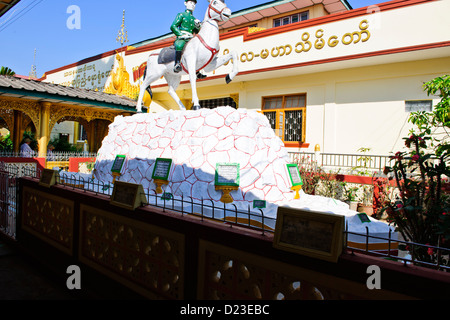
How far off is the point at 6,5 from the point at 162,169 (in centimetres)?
418

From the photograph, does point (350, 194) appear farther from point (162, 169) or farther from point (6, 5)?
point (6, 5)

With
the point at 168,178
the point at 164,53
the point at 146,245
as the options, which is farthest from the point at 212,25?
the point at 146,245

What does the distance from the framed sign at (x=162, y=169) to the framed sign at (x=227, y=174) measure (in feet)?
3.02

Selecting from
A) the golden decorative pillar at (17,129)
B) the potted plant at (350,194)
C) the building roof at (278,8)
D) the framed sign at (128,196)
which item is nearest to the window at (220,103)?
the building roof at (278,8)

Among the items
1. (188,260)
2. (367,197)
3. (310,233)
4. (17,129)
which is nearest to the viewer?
(310,233)

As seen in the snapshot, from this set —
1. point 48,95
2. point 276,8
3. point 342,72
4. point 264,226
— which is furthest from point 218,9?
point 276,8

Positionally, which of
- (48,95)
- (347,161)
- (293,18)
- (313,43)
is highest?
(293,18)

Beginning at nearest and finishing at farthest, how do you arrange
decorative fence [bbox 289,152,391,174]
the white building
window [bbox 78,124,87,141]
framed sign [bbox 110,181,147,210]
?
framed sign [bbox 110,181,147,210] < the white building < decorative fence [bbox 289,152,391,174] < window [bbox 78,124,87,141]

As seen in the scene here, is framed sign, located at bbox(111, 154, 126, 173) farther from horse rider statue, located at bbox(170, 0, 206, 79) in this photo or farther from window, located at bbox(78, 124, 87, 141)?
window, located at bbox(78, 124, 87, 141)

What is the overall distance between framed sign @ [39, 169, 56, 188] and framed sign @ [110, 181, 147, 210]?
4.70 ft

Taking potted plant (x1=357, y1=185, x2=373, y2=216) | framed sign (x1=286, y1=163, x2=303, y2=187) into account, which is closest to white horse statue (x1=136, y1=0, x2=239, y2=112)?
framed sign (x1=286, y1=163, x2=303, y2=187)

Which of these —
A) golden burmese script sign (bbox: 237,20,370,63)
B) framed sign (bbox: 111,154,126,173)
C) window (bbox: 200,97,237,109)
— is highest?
golden burmese script sign (bbox: 237,20,370,63)

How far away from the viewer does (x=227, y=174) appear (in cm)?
495

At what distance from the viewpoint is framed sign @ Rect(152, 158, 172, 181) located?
534cm
